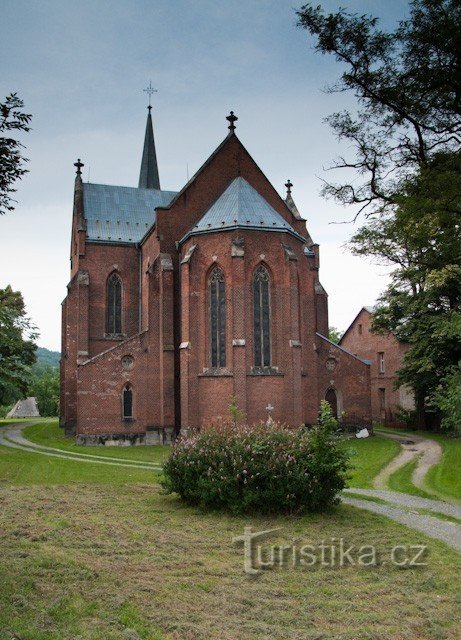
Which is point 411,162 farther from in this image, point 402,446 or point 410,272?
point 410,272

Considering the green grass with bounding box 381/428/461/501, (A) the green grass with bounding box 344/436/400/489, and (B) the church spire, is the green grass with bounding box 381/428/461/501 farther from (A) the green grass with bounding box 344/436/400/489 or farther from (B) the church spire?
(B) the church spire

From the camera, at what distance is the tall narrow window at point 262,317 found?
2847cm

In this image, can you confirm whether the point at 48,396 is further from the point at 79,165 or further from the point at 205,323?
the point at 205,323

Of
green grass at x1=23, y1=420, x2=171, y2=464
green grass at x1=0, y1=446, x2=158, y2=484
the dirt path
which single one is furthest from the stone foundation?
the dirt path

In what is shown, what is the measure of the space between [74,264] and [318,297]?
16093 mm

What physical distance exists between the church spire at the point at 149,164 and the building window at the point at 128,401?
20139 millimetres

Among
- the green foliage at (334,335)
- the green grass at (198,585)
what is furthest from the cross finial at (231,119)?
the green foliage at (334,335)

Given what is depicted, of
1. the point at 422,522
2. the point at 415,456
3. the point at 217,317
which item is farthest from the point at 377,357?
the point at 422,522

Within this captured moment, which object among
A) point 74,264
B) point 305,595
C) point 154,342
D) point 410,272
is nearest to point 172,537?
point 305,595

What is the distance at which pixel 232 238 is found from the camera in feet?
94.4

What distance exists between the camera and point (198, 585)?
831 centimetres

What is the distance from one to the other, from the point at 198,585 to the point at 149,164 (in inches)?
1646

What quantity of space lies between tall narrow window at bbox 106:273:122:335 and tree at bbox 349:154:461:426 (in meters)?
15.6

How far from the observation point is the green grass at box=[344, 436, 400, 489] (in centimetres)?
1862
